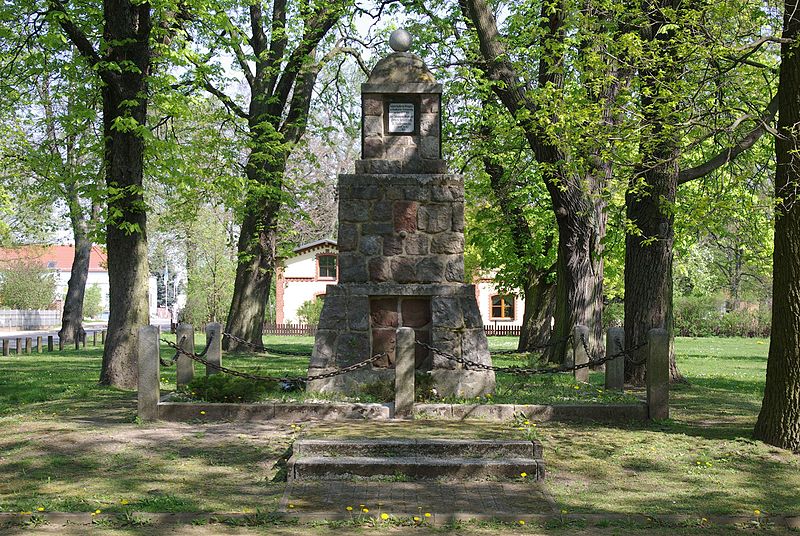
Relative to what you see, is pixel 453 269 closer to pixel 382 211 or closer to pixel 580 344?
pixel 382 211

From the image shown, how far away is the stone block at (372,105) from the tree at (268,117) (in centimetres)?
1033

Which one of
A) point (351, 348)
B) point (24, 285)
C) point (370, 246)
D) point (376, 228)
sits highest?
point (24, 285)

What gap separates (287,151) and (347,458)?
16991 millimetres

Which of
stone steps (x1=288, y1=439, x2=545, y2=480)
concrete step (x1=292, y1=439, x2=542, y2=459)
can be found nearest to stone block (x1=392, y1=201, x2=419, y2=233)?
stone steps (x1=288, y1=439, x2=545, y2=480)

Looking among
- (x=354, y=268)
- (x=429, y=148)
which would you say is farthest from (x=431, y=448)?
(x=429, y=148)

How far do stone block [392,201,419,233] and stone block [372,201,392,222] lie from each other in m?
0.07

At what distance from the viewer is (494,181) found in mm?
25859

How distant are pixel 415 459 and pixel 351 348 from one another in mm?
3881

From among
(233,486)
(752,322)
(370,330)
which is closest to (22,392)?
(370,330)

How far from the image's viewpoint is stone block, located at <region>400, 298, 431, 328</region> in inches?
506

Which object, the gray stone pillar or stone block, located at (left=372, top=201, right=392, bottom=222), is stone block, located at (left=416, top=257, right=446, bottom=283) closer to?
stone block, located at (left=372, top=201, right=392, bottom=222)

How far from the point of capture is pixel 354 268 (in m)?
12.8

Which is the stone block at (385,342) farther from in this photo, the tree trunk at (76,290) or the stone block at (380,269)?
the tree trunk at (76,290)

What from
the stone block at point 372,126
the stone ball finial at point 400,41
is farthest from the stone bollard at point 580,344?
the stone ball finial at point 400,41
